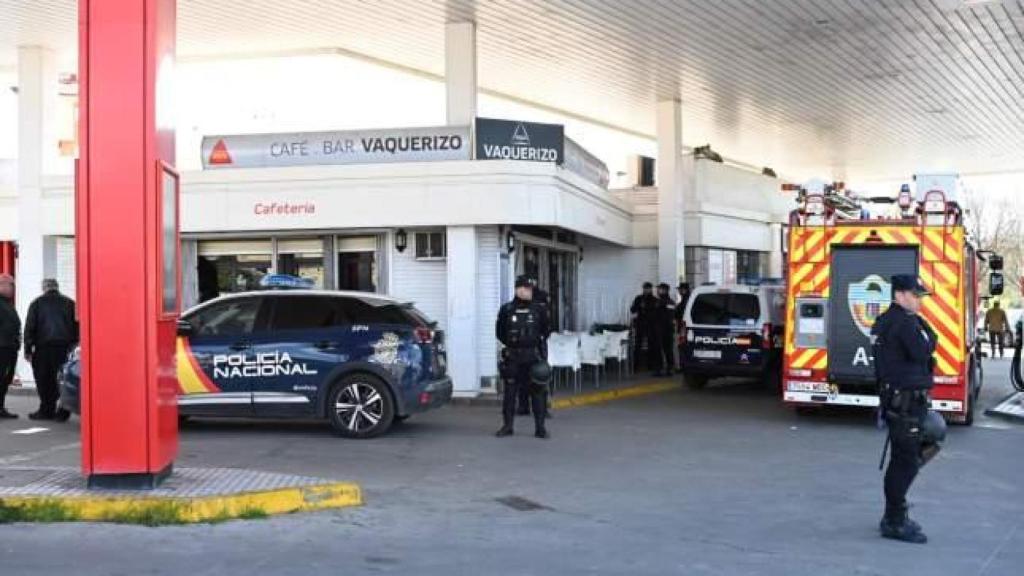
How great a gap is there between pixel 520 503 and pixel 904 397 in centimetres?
305

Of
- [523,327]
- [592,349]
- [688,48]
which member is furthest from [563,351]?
[688,48]

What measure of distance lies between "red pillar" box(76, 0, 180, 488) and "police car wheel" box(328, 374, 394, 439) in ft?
12.8

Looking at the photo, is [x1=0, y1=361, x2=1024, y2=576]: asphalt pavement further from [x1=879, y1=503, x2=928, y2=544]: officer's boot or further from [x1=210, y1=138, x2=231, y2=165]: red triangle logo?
[x1=210, y1=138, x2=231, y2=165]: red triangle logo

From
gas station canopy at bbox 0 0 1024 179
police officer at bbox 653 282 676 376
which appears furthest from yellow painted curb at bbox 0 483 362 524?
police officer at bbox 653 282 676 376

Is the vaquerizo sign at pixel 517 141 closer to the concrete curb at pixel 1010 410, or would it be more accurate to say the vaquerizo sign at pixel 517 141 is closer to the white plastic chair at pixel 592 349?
the white plastic chair at pixel 592 349

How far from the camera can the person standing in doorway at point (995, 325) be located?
88.2 feet

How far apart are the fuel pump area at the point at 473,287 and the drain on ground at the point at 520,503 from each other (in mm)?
53

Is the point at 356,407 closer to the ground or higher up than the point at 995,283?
closer to the ground

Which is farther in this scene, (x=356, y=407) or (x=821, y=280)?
(x=821, y=280)

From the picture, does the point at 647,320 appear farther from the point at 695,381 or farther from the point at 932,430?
the point at 932,430

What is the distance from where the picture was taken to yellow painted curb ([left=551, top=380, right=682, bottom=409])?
50.1 feet

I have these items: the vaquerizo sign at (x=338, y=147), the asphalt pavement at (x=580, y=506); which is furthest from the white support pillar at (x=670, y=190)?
the asphalt pavement at (x=580, y=506)

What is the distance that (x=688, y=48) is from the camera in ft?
57.2

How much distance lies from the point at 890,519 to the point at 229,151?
38.6ft
